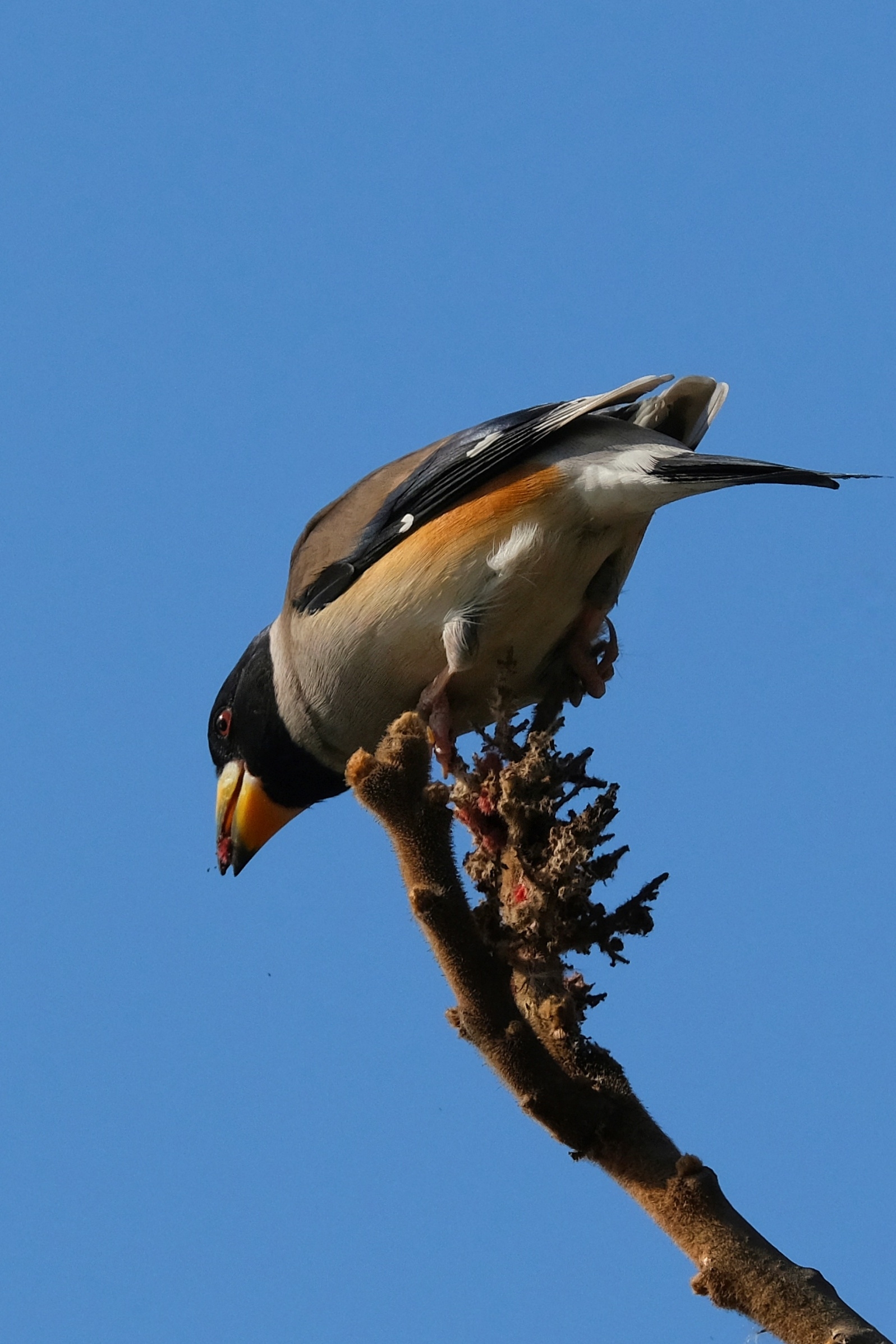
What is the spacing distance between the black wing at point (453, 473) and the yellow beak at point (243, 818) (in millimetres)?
867

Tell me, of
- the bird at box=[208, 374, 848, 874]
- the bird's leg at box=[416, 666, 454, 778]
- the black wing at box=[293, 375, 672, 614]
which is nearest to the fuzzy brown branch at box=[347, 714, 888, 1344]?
the bird's leg at box=[416, 666, 454, 778]

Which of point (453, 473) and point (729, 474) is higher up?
point (453, 473)

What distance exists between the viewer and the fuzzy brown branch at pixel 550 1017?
3.44m

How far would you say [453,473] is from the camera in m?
5.70

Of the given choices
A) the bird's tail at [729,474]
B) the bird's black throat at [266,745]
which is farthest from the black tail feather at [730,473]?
the bird's black throat at [266,745]

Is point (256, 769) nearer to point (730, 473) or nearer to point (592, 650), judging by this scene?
point (592, 650)

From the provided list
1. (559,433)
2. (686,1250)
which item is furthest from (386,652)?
(686,1250)

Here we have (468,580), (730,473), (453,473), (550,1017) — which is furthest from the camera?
(453,473)

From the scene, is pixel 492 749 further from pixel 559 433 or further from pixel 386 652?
pixel 559 433

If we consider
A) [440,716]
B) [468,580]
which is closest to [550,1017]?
[440,716]

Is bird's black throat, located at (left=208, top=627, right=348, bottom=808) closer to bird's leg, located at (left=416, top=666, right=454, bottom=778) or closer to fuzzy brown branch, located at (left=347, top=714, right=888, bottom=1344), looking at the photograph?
bird's leg, located at (left=416, top=666, right=454, bottom=778)

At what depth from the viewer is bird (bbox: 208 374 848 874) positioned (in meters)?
5.42

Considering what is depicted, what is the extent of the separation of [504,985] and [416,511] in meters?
2.49

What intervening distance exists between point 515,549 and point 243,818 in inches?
71.3
